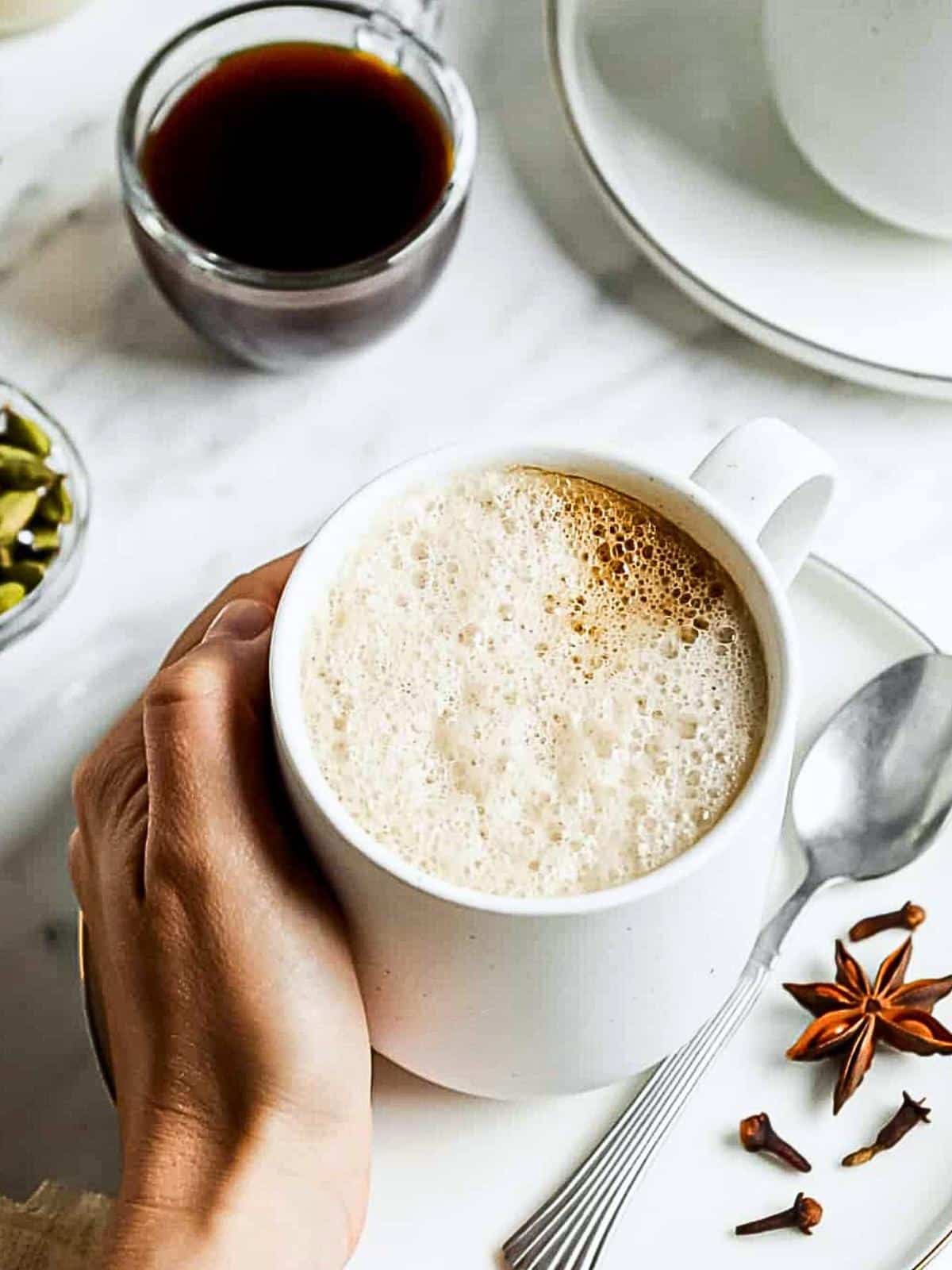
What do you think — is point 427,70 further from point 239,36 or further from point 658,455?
point 658,455

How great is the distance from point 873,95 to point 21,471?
1.56 ft

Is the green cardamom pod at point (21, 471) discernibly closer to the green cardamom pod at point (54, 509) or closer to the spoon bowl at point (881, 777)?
the green cardamom pod at point (54, 509)

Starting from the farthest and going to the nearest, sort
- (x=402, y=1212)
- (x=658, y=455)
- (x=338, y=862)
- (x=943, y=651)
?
1. (x=658, y=455)
2. (x=943, y=651)
3. (x=402, y=1212)
4. (x=338, y=862)

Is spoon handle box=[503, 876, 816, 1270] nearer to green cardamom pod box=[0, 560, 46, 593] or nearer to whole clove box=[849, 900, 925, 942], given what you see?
whole clove box=[849, 900, 925, 942]

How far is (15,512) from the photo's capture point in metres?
0.90

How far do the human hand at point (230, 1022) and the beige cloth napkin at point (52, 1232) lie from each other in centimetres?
8

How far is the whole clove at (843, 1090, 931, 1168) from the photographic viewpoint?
0.69 metres

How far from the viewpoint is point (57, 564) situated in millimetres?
887

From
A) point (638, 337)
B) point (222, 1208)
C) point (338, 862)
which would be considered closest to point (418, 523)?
point (338, 862)

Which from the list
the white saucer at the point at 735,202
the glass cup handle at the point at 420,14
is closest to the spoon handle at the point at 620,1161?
the white saucer at the point at 735,202

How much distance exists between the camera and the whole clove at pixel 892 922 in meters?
0.74

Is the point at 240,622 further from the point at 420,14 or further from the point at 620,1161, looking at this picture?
the point at 420,14

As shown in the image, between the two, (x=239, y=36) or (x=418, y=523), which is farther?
(x=239, y=36)

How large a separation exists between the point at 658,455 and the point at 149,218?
0.97 ft
